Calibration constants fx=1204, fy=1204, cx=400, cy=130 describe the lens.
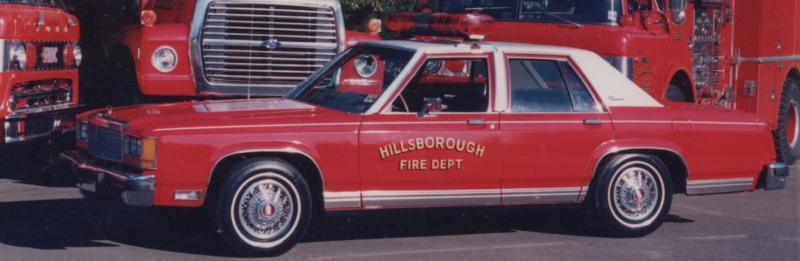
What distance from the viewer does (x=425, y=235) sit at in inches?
331

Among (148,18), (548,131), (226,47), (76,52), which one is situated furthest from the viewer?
(76,52)

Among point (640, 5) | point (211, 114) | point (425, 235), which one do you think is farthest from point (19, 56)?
point (640, 5)

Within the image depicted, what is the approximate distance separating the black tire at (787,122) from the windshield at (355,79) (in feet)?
23.3

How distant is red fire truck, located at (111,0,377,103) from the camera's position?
416 inches

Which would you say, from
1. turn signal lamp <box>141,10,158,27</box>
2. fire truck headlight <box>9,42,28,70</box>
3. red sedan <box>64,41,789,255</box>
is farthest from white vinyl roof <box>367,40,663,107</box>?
fire truck headlight <box>9,42,28,70</box>

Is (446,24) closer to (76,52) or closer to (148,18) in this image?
(148,18)

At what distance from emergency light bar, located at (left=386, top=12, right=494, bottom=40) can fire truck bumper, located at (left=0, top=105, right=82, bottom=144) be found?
314cm

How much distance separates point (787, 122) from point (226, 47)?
7.39 meters

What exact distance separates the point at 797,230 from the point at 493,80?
2.73m

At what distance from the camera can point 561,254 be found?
7742 mm

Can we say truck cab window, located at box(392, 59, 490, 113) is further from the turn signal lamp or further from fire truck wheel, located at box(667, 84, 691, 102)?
fire truck wheel, located at box(667, 84, 691, 102)

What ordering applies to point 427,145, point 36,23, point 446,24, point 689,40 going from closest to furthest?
point 427,145, point 446,24, point 36,23, point 689,40

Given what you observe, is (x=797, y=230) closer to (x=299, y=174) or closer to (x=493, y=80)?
(x=493, y=80)

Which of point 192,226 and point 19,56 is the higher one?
point 19,56
